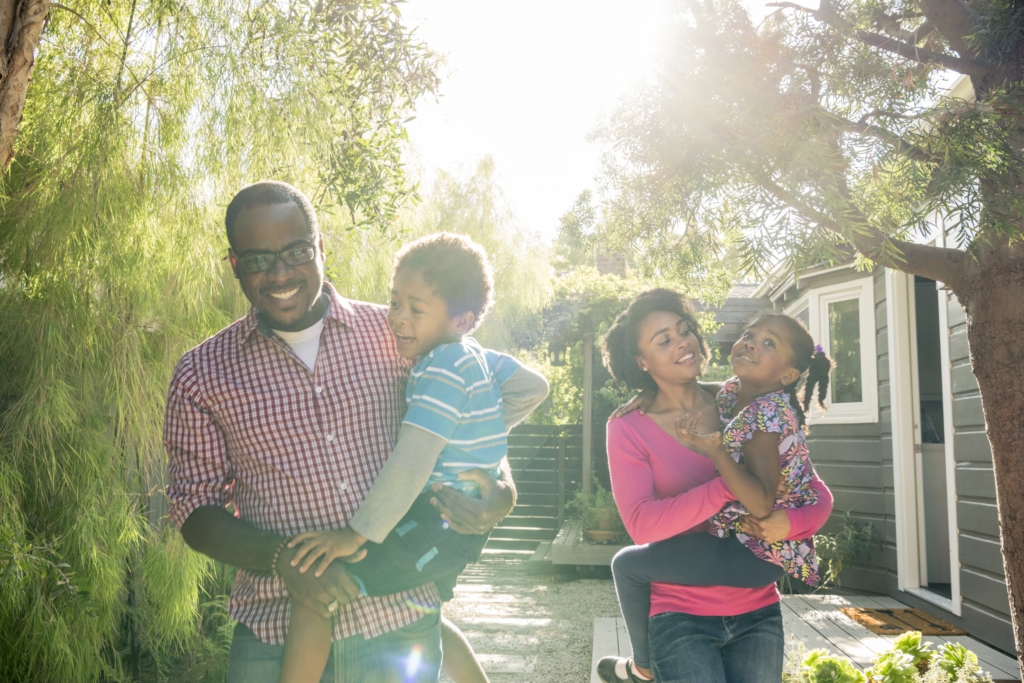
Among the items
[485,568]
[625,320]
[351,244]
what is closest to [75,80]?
[351,244]

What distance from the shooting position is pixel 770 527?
189cm

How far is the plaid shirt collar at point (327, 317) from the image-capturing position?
5.74 ft

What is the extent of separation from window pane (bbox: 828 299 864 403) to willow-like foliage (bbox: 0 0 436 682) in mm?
5165

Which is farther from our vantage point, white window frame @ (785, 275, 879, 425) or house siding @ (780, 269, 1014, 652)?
white window frame @ (785, 275, 879, 425)

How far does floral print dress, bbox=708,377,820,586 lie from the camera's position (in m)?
1.98

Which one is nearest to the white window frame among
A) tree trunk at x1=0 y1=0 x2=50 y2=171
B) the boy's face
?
the boy's face

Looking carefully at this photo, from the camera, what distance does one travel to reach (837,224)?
1.90 metres

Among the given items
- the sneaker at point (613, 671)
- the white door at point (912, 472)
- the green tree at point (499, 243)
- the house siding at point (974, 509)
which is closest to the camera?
the sneaker at point (613, 671)

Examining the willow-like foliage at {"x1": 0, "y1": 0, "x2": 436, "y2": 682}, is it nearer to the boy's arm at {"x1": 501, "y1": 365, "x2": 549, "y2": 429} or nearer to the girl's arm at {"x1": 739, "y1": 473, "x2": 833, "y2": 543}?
the boy's arm at {"x1": 501, "y1": 365, "x2": 549, "y2": 429}

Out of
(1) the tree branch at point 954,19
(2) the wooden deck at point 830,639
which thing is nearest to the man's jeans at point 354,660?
(1) the tree branch at point 954,19

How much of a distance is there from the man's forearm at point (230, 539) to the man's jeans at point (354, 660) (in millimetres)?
201

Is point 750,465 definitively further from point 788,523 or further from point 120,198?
point 120,198

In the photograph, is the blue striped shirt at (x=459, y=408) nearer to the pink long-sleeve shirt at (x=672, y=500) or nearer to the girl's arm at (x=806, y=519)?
the pink long-sleeve shirt at (x=672, y=500)

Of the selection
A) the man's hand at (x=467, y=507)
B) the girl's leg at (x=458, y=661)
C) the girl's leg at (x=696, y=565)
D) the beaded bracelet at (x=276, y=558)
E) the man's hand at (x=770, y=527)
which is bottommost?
the girl's leg at (x=458, y=661)
